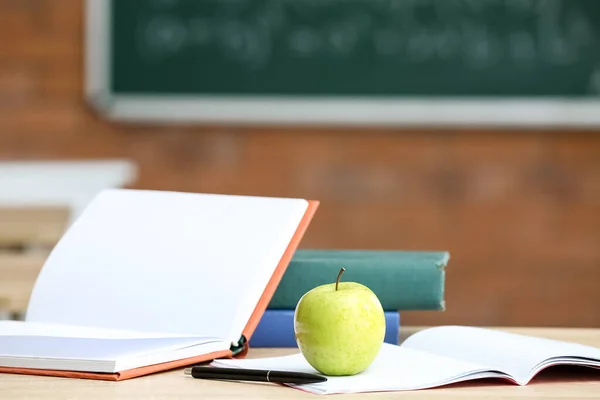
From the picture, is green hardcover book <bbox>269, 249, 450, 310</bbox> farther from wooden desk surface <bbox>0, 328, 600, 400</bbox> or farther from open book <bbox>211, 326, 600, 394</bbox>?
wooden desk surface <bbox>0, 328, 600, 400</bbox>

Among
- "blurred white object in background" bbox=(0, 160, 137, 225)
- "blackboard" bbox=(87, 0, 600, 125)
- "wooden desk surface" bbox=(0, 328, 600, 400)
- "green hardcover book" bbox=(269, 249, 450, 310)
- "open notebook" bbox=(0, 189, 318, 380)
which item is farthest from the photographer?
"blackboard" bbox=(87, 0, 600, 125)

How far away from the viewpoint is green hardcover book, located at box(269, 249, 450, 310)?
0.99 meters

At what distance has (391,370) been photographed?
2.67 ft

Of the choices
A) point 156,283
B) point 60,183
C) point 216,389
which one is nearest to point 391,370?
point 216,389

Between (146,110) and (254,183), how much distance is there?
0.40 metres

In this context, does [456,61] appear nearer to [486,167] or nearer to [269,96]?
[486,167]

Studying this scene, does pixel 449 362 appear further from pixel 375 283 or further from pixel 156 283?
pixel 156 283

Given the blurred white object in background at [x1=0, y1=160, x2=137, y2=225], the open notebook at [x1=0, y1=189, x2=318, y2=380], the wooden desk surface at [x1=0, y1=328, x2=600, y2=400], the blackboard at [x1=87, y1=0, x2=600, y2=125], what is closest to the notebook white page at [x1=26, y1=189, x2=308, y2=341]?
the open notebook at [x1=0, y1=189, x2=318, y2=380]

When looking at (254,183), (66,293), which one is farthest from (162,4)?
(66,293)

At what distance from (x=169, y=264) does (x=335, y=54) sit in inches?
78.6

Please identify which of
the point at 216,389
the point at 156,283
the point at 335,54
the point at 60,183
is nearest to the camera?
the point at 216,389

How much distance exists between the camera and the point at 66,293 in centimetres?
99

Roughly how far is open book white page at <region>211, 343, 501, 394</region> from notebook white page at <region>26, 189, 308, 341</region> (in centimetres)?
6

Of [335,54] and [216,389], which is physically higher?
[335,54]
